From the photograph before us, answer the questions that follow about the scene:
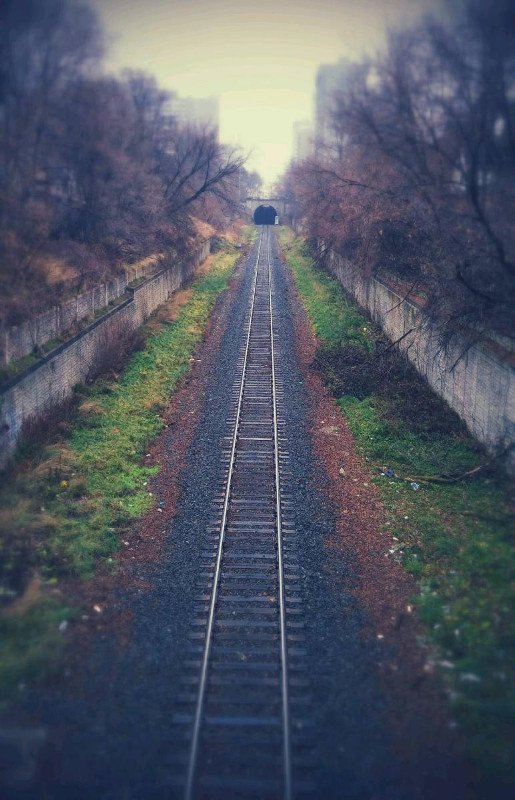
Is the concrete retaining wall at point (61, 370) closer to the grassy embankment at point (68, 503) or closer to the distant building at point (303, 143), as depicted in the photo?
the grassy embankment at point (68, 503)

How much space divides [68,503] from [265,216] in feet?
285

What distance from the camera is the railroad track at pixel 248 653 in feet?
18.1

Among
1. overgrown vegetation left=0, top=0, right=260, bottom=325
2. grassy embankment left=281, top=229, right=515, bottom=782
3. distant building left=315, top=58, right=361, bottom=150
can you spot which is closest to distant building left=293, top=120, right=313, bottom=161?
distant building left=315, top=58, right=361, bottom=150

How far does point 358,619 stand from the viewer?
770cm

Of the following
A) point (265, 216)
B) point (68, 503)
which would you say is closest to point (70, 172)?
point (68, 503)

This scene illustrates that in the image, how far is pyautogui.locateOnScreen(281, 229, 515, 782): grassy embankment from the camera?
20.7 ft

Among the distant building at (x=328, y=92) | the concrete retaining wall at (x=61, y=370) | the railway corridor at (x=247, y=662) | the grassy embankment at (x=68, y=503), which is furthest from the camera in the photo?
the distant building at (x=328, y=92)

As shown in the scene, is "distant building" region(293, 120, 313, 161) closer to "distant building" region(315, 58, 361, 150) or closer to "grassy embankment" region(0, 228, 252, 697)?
"distant building" region(315, 58, 361, 150)

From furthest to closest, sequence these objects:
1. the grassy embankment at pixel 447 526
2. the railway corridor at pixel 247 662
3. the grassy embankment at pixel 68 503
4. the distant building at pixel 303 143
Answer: the distant building at pixel 303 143, the grassy embankment at pixel 68 503, the grassy embankment at pixel 447 526, the railway corridor at pixel 247 662

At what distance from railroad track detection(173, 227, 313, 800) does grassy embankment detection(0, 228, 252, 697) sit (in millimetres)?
1770

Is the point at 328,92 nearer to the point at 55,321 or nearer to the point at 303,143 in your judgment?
the point at 55,321

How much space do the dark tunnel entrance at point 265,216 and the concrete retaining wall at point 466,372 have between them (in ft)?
242

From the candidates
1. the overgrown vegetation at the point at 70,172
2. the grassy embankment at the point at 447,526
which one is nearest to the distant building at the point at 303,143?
the overgrown vegetation at the point at 70,172

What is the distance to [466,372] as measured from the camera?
43.5ft
